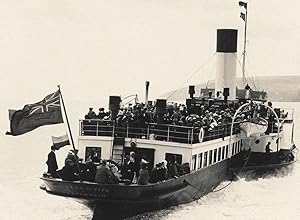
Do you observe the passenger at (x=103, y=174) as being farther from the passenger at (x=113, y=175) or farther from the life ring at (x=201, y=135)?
the life ring at (x=201, y=135)

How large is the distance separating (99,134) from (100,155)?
810 millimetres

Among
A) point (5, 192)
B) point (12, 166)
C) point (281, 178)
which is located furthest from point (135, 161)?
point (12, 166)

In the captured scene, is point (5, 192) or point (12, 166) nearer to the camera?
point (5, 192)

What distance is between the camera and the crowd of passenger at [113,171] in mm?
18656

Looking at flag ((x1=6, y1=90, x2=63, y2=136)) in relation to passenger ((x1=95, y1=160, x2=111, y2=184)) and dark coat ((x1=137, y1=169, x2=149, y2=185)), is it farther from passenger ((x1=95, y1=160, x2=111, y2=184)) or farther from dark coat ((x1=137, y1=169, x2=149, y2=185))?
dark coat ((x1=137, y1=169, x2=149, y2=185))

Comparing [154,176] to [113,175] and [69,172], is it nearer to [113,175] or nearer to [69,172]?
[113,175]

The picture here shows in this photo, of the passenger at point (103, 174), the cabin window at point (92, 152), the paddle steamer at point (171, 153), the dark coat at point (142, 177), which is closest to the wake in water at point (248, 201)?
the paddle steamer at point (171, 153)

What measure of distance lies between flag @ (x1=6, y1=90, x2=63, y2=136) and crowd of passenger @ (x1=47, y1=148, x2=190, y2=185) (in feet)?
4.25

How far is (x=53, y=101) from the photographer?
1919 centimetres

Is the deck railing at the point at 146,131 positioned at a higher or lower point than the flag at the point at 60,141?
higher

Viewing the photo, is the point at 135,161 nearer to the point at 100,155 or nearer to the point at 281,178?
the point at 100,155

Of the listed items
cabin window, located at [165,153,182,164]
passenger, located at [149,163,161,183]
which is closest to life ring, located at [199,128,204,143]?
cabin window, located at [165,153,182,164]

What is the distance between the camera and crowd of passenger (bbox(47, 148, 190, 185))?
18656 millimetres

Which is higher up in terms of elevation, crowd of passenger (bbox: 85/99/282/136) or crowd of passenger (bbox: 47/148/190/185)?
crowd of passenger (bbox: 85/99/282/136)
